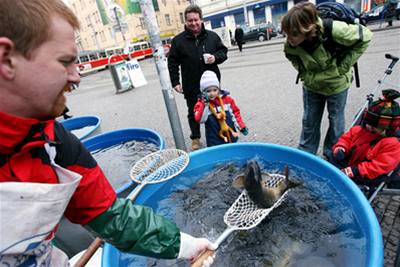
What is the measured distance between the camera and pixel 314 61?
7.87 feet

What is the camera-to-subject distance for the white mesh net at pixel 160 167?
86.1 inches

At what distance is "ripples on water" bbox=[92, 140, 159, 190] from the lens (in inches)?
124

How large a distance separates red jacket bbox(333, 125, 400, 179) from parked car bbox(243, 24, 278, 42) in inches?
821

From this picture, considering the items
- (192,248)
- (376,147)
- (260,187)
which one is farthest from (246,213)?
(376,147)

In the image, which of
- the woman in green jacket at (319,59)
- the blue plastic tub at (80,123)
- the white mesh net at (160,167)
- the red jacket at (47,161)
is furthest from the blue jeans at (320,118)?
the blue plastic tub at (80,123)

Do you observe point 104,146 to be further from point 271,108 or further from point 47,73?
point 271,108

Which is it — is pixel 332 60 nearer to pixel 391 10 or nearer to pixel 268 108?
pixel 268 108

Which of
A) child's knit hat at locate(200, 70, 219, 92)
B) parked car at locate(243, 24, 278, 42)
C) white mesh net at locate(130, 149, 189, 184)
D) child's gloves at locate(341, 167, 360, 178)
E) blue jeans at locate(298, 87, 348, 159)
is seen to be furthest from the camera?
parked car at locate(243, 24, 278, 42)

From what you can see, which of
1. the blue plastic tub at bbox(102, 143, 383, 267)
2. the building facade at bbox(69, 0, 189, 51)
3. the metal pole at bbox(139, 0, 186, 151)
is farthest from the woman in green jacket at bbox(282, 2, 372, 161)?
the building facade at bbox(69, 0, 189, 51)

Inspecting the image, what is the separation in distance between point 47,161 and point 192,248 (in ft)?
2.54

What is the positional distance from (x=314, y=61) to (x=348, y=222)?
1.44m

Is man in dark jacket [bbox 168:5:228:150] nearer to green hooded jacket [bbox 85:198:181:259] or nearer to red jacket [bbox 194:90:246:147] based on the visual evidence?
red jacket [bbox 194:90:246:147]

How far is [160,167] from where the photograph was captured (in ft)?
7.63

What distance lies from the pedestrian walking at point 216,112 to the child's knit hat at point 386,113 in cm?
141
